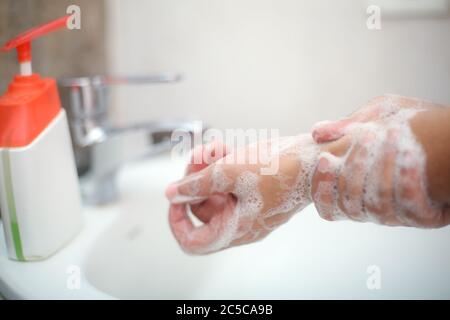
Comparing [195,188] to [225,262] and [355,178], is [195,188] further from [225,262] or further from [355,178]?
[225,262]

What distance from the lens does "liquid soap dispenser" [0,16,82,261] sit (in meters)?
0.47

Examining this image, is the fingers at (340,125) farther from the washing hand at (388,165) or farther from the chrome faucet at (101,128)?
the chrome faucet at (101,128)

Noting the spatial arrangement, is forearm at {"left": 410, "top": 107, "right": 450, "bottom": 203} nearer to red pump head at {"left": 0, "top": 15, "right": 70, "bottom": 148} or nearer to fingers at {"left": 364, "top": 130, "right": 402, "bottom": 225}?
fingers at {"left": 364, "top": 130, "right": 402, "bottom": 225}

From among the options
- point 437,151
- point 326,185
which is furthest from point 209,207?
point 437,151

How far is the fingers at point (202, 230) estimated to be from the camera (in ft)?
1.52

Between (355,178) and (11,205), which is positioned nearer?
(355,178)

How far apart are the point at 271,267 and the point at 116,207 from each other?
0.29m

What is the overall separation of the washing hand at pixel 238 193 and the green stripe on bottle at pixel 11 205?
18cm

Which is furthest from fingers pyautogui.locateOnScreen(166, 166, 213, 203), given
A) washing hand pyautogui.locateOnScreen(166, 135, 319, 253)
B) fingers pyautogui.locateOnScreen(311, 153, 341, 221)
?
fingers pyautogui.locateOnScreen(311, 153, 341, 221)

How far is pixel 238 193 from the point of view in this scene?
0.45m

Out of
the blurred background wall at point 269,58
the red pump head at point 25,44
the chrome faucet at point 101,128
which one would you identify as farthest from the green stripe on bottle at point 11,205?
the blurred background wall at point 269,58

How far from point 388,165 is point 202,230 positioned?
0.73 feet

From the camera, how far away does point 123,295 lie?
64 cm
